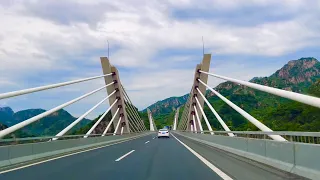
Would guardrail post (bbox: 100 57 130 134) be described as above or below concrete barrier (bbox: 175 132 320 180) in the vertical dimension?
above

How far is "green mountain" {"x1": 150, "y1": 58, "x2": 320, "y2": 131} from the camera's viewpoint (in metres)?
53.8

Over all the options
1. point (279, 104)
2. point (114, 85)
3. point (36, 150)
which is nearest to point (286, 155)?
point (36, 150)

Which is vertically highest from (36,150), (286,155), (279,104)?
(279,104)

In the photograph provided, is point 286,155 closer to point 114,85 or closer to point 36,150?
point 36,150

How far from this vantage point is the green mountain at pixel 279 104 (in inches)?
2116

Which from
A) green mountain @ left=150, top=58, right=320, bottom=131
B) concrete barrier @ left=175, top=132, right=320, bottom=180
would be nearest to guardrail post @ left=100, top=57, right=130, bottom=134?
green mountain @ left=150, top=58, right=320, bottom=131

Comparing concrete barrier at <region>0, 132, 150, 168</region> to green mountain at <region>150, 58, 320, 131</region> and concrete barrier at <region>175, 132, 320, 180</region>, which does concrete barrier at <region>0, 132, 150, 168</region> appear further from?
green mountain at <region>150, 58, 320, 131</region>

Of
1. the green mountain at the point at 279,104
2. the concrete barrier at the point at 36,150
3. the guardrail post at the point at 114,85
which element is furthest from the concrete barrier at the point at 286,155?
the green mountain at the point at 279,104

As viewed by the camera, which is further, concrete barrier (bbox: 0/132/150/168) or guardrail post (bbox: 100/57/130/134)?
guardrail post (bbox: 100/57/130/134)

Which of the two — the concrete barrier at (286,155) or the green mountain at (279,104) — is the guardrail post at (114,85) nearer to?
the green mountain at (279,104)

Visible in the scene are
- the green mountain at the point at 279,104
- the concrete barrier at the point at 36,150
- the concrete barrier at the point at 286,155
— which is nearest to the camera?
the concrete barrier at the point at 286,155

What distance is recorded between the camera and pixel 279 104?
77.0m

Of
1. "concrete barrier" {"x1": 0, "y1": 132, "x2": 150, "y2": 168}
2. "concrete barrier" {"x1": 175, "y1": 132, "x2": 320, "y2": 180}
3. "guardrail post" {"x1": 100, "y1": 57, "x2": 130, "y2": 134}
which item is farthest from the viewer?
"guardrail post" {"x1": 100, "y1": 57, "x2": 130, "y2": 134}

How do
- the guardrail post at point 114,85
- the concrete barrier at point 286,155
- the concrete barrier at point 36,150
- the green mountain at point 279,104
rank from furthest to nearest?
1. the green mountain at point 279,104
2. the guardrail post at point 114,85
3. the concrete barrier at point 36,150
4. the concrete barrier at point 286,155
